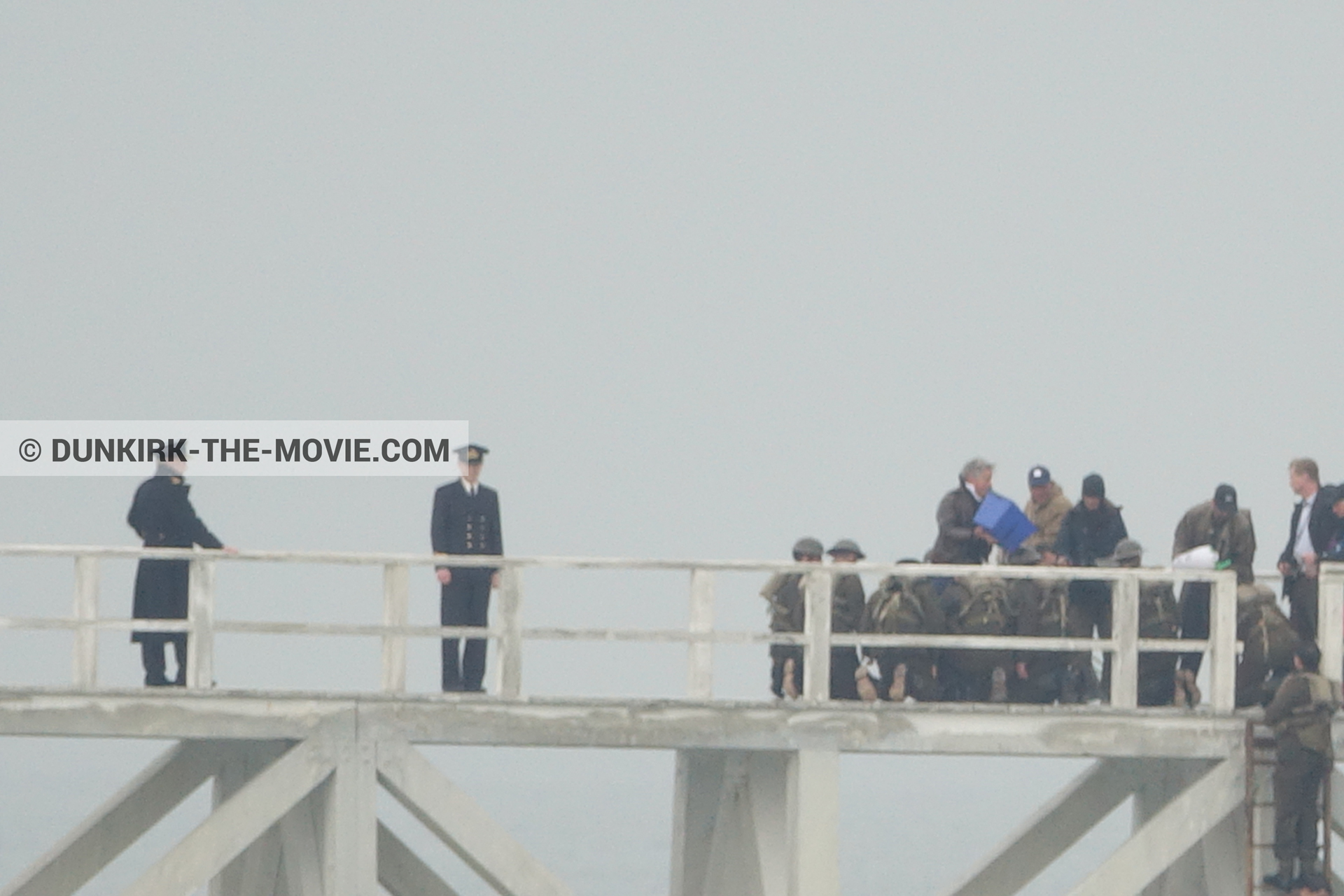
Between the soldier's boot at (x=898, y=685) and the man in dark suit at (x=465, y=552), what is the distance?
3254 mm

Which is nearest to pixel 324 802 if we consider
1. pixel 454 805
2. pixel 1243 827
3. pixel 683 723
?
pixel 454 805

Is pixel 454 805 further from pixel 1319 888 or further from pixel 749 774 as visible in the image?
pixel 1319 888

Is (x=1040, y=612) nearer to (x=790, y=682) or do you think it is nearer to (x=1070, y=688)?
(x=1070, y=688)

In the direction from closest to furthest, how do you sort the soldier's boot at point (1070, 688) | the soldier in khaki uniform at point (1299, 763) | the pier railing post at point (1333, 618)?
the soldier in khaki uniform at point (1299, 763)
the pier railing post at point (1333, 618)
the soldier's boot at point (1070, 688)

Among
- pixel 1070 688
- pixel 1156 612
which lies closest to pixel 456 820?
pixel 1070 688

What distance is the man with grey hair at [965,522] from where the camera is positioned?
78.1ft

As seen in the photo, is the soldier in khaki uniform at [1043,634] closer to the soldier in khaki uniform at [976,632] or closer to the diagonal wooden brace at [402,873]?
the soldier in khaki uniform at [976,632]

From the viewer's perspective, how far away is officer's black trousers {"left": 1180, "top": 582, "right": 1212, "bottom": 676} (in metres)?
24.0

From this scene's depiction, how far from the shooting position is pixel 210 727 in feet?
73.5

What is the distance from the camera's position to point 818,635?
2309 centimetres

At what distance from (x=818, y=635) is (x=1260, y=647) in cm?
366

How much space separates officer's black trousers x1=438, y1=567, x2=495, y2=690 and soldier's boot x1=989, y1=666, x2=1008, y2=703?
13.4ft

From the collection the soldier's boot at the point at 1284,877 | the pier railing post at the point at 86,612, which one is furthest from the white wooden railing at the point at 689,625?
the soldier's boot at the point at 1284,877

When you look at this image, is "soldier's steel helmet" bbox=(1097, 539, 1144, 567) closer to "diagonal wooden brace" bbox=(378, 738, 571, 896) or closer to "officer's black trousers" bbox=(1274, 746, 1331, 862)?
"officer's black trousers" bbox=(1274, 746, 1331, 862)
